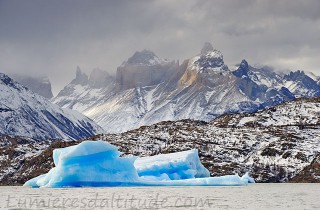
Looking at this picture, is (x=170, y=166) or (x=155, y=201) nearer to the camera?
(x=155, y=201)

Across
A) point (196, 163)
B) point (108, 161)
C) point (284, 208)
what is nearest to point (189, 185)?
point (196, 163)

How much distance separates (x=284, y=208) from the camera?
196ft

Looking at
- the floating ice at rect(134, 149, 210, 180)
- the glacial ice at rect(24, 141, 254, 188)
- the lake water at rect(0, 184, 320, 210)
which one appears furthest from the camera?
the floating ice at rect(134, 149, 210, 180)

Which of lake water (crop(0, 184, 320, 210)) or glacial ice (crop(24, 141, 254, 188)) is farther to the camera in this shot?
glacial ice (crop(24, 141, 254, 188))

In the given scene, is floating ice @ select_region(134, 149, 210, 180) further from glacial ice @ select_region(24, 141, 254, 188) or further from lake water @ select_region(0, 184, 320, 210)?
lake water @ select_region(0, 184, 320, 210)

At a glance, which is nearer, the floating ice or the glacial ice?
the glacial ice

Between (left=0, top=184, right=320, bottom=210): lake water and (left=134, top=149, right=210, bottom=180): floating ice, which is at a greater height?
(left=0, top=184, right=320, bottom=210): lake water

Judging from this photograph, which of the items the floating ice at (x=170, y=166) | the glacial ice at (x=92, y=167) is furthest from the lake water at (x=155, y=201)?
A: the floating ice at (x=170, y=166)

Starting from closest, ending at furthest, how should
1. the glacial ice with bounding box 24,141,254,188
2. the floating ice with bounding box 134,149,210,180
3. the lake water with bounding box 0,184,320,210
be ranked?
1. the lake water with bounding box 0,184,320,210
2. the glacial ice with bounding box 24,141,254,188
3. the floating ice with bounding box 134,149,210,180

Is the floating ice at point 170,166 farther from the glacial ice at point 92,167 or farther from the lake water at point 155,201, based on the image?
the lake water at point 155,201

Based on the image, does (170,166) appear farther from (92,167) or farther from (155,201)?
(155,201)

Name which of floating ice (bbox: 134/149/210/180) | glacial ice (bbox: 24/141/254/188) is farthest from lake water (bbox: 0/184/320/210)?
floating ice (bbox: 134/149/210/180)

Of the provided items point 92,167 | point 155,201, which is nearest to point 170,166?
point 92,167

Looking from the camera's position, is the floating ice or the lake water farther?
the floating ice
